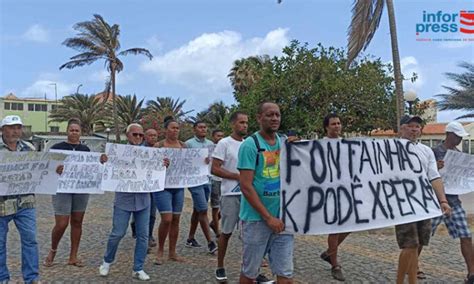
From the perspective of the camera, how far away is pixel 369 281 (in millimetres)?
5711

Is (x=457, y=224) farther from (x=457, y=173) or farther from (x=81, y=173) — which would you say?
(x=81, y=173)

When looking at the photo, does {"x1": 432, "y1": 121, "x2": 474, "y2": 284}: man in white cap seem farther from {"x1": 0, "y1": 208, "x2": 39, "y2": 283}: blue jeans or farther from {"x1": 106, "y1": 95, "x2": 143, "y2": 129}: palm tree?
{"x1": 106, "y1": 95, "x2": 143, "y2": 129}: palm tree

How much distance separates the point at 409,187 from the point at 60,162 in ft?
12.8

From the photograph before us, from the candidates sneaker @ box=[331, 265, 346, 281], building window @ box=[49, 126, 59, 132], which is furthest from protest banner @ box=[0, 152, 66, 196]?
building window @ box=[49, 126, 59, 132]

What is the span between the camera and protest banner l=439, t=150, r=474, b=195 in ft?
19.7

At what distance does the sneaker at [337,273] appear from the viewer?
5752 millimetres

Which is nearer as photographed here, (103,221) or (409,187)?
(409,187)

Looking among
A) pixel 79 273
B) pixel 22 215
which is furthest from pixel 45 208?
pixel 22 215

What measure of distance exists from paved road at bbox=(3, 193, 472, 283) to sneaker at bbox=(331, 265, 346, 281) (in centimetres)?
10

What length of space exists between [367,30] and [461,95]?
12.3m

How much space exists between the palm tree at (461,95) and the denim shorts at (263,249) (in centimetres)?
2289

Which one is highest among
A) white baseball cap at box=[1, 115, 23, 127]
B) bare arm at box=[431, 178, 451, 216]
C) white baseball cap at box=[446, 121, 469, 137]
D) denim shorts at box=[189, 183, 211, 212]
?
white baseball cap at box=[1, 115, 23, 127]

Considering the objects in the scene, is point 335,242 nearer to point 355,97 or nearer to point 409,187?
point 409,187

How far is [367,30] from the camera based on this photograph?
50.8 ft
